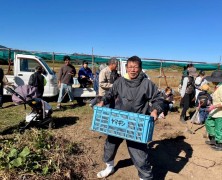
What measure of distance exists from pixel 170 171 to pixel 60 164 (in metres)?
1.87

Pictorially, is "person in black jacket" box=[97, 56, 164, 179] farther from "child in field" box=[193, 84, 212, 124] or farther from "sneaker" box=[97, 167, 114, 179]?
"child in field" box=[193, 84, 212, 124]

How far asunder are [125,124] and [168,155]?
7.47 ft

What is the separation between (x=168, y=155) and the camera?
521 centimetres

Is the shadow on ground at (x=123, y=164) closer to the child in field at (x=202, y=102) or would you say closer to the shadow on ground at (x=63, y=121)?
the shadow on ground at (x=63, y=121)

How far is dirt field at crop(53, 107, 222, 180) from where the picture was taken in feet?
14.3

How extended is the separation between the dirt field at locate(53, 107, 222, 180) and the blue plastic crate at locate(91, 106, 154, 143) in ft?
3.56

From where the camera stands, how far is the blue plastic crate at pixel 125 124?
3203 mm

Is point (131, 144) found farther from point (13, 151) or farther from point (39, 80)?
point (39, 80)

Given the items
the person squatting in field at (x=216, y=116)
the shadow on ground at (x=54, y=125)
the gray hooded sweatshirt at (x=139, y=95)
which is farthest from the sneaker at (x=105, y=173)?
the shadow on ground at (x=54, y=125)

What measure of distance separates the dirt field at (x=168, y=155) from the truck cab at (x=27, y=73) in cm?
361

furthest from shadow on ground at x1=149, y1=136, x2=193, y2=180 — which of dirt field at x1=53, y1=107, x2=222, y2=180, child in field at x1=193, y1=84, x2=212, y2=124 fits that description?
child in field at x1=193, y1=84, x2=212, y2=124

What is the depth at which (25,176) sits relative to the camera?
138 inches

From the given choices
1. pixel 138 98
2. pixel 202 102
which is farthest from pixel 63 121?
pixel 138 98

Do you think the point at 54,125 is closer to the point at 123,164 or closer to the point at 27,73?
the point at 123,164
